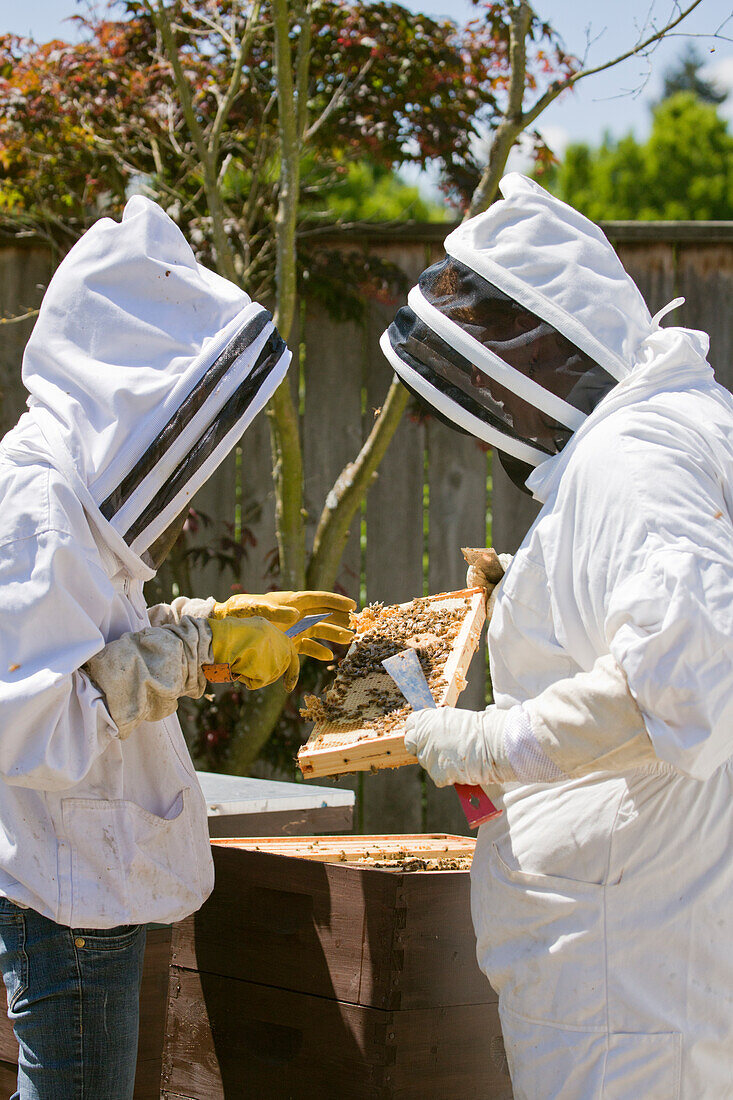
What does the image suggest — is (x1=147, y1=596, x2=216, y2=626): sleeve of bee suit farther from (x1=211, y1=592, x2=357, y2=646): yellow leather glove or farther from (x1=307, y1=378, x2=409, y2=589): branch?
(x1=307, y1=378, x2=409, y2=589): branch

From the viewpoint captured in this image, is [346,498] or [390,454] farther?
[390,454]

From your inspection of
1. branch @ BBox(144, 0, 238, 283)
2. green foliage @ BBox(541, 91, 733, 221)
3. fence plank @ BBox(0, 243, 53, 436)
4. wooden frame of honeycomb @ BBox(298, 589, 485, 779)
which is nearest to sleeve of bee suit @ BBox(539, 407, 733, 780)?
wooden frame of honeycomb @ BBox(298, 589, 485, 779)

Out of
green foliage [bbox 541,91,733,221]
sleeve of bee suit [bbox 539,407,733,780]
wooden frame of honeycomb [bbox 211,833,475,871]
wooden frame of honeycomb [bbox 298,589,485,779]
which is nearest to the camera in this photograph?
sleeve of bee suit [bbox 539,407,733,780]

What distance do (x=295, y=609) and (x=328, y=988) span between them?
94 centimetres

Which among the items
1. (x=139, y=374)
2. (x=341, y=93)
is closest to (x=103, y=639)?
(x=139, y=374)

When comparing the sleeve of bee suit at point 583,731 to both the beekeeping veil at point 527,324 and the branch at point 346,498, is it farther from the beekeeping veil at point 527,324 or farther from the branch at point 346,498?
the branch at point 346,498

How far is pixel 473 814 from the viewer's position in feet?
6.48

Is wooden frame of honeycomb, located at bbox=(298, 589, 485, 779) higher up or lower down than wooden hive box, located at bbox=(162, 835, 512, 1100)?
higher up

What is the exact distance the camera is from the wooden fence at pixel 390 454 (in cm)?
467

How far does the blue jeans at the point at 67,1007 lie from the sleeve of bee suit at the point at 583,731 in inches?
36.1

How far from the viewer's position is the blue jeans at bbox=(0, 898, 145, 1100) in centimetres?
190

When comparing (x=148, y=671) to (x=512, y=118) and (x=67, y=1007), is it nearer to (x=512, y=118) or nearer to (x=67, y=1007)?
(x=67, y=1007)

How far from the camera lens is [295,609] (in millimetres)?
2727

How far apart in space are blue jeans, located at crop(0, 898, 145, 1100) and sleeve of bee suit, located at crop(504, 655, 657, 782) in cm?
92
